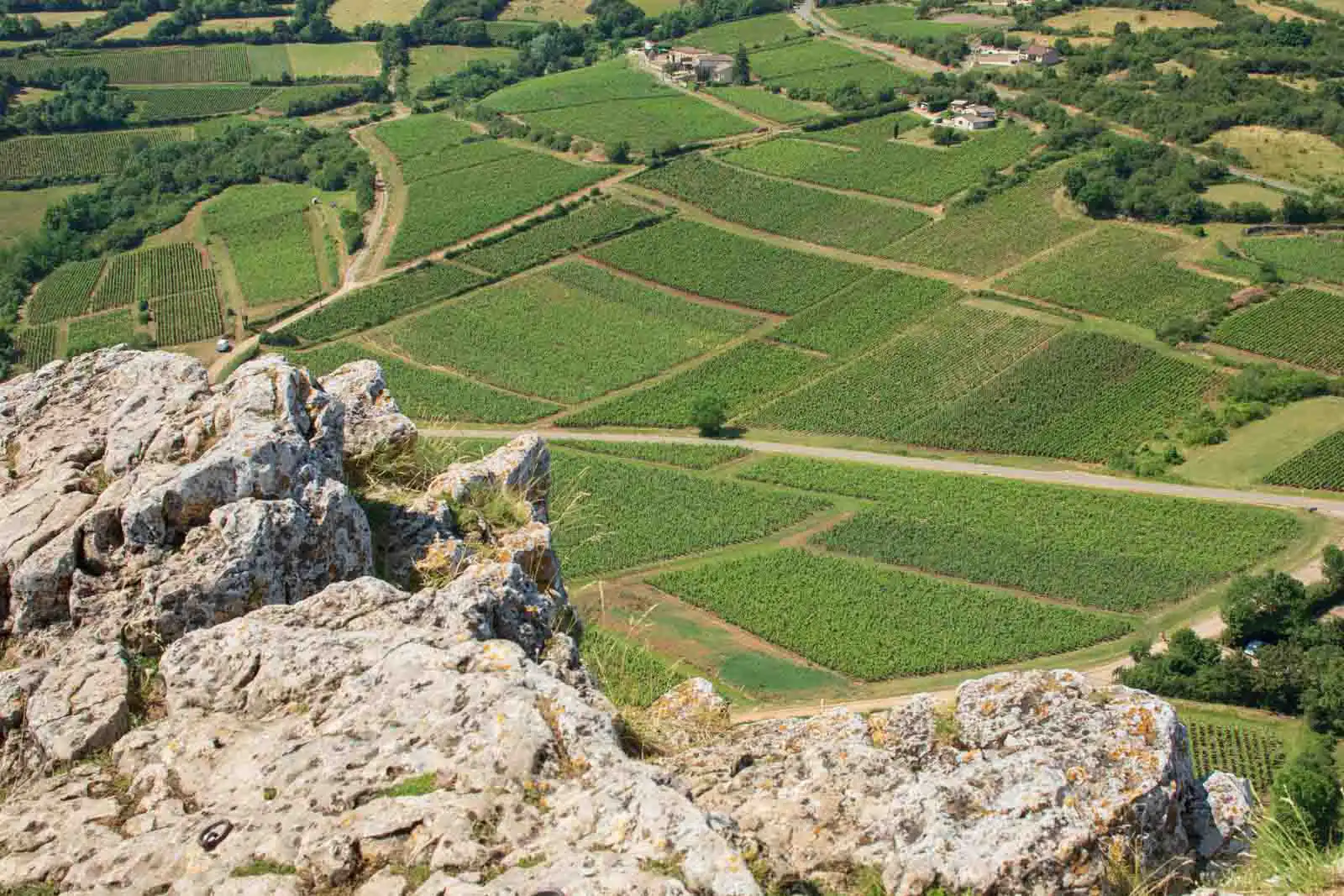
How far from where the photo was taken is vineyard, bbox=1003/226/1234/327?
90.4m

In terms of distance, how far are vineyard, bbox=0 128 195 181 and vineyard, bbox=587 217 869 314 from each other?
202ft

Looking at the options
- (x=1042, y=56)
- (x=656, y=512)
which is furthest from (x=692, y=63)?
(x=656, y=512)

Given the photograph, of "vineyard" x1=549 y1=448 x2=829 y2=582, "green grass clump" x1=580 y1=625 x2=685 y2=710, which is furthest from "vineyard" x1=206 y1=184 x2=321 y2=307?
"green grass clump" x1=580 y1=625 x2=685 y2=710

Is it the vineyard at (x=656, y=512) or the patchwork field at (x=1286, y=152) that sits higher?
the patchwork field at (x=1286, y=152)

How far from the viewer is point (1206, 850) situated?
13094 mm

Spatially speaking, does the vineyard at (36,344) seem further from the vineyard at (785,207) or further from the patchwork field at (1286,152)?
the patchwork field at (1286,152)

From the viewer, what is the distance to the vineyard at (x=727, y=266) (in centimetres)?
9931

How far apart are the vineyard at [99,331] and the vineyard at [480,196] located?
2123 centimetres

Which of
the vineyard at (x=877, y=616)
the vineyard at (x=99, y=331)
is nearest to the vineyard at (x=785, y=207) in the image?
the vineyard at (x=99, y=331)

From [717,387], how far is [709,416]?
23.7ft

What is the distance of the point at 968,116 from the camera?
12738 cm

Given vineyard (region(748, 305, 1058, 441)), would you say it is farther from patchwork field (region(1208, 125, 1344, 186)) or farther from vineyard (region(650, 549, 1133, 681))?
patchwork field (region(1208, 125, 1344, 186))

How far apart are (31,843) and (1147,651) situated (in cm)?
5049

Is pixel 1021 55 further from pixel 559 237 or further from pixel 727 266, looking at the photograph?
pixel 559 237
